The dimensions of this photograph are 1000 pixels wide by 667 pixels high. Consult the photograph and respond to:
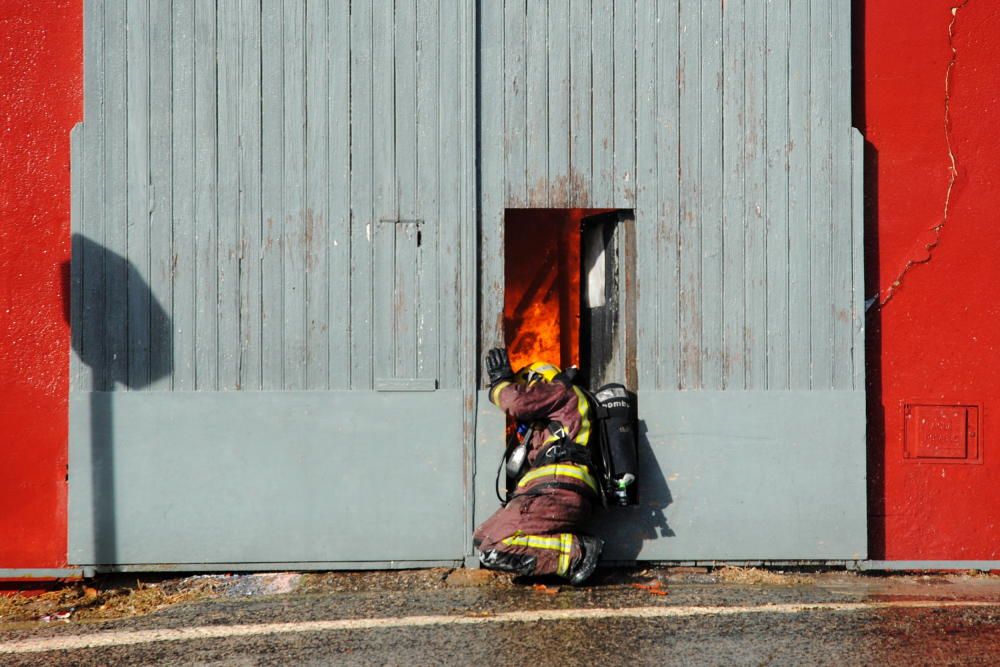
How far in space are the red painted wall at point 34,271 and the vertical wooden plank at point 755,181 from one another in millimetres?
4758

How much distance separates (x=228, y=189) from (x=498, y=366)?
2250 mm

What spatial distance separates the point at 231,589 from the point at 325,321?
6.28ft

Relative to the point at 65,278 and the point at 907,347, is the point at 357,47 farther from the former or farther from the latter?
the point at 907,347

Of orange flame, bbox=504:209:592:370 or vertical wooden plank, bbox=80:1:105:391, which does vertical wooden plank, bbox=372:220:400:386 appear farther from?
orange flame, bbox=504:209:592:370

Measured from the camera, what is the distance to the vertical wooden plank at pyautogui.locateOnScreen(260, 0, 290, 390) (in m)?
6.62

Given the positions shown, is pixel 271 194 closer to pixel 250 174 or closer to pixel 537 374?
pixel 250 174

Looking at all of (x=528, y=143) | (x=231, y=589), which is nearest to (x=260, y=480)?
(x=231, y=589)

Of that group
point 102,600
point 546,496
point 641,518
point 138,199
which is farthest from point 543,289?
point 102,600

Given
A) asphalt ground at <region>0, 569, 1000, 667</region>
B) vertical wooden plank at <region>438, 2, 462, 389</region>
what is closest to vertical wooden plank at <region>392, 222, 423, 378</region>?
vertical wooden plank at <region>438, 2, 462, 389</region>

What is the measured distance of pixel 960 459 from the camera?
7.01 m

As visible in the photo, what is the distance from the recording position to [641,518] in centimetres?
675

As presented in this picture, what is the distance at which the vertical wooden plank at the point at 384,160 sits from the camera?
668cm

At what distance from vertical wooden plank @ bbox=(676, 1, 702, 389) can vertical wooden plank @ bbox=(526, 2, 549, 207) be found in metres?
0.98

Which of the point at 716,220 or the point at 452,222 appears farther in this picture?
the point at 716,220
